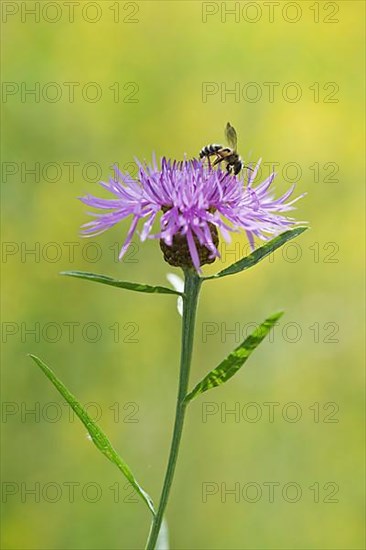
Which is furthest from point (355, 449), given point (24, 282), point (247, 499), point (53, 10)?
point (53, 10)

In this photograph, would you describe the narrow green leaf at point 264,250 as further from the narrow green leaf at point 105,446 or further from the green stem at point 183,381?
the narrow green leaf at point 105,446

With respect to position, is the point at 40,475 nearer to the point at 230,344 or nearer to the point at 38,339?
the point at 38,339

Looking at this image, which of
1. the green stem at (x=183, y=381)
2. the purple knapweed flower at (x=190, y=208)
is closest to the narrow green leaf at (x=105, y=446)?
the green stem at (x=183, y=381)

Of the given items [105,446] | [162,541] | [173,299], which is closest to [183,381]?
[105,446]

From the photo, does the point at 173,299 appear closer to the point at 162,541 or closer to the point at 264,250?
the point at 162,541

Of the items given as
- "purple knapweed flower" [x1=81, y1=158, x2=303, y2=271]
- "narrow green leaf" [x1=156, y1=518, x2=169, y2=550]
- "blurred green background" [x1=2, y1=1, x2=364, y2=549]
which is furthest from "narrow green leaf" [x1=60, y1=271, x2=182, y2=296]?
"blurred green background" [x1=2, y1=1, x2=364, y2=549]

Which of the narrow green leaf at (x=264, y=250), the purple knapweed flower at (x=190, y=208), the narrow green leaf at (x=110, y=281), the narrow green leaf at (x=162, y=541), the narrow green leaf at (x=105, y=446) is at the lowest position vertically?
the narrow green leaf at (x=162, y=541)
